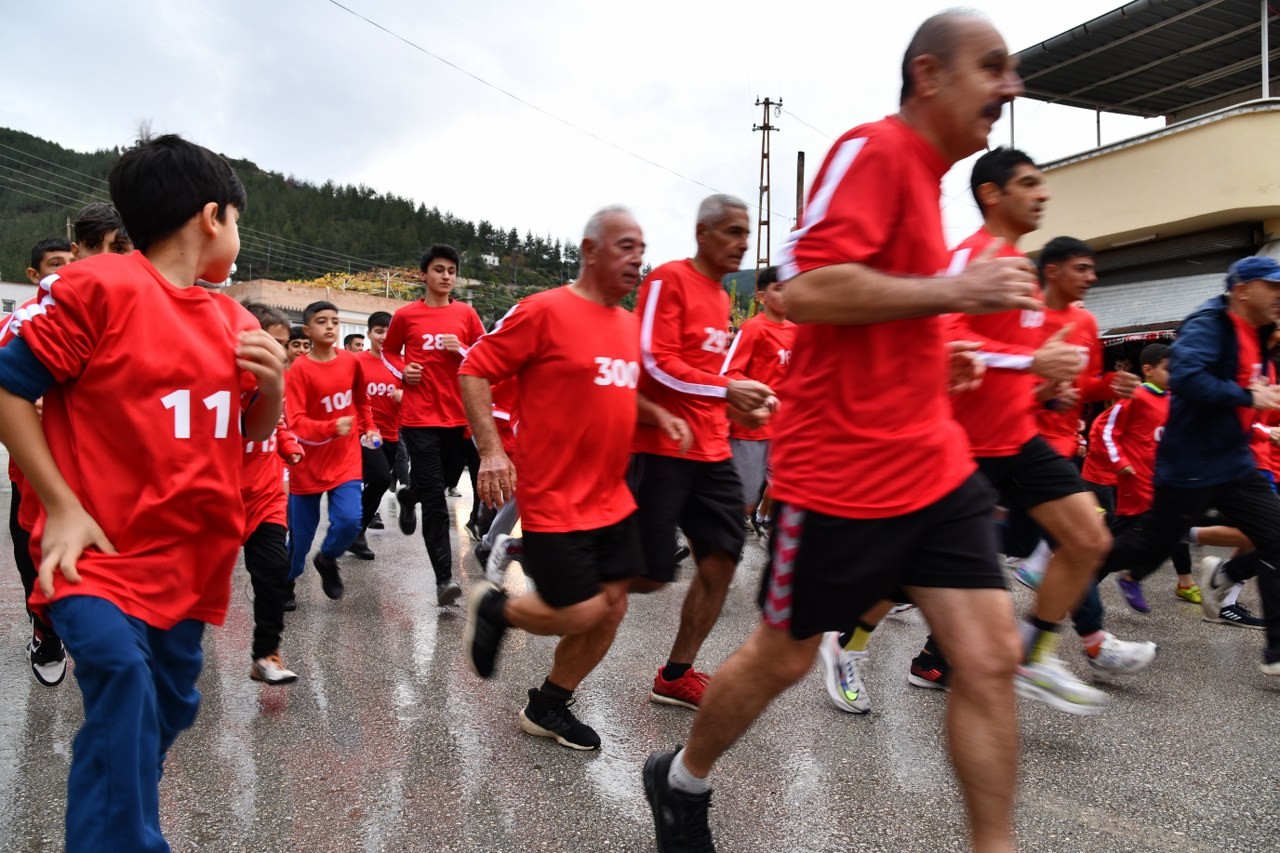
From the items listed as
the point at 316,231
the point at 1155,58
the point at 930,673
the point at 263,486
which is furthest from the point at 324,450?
the point at 316,231

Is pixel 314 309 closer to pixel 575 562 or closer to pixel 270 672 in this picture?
pixel 270 672

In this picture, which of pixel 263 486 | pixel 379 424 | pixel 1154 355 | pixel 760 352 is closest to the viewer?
pixel 263 486

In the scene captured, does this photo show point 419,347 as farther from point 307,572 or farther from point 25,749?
point 25,749

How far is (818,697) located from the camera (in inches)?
161

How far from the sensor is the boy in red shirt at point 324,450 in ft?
18.6

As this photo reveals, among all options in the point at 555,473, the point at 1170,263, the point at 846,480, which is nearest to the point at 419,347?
the point at 555,473

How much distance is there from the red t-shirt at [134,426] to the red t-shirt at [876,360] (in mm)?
1467

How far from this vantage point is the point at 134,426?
2014 mm

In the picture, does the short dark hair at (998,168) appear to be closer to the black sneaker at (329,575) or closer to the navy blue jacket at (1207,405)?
the navy blue jacket at (1207,405)

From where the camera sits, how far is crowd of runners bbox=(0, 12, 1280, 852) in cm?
201

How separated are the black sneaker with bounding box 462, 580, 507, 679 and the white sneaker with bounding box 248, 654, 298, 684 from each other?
1.19 m

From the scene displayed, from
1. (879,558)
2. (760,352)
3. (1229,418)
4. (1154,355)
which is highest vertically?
(1154,355)

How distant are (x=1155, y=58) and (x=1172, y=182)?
2.71 metres

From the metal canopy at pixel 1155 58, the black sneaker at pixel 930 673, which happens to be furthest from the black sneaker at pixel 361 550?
the metal canopy at pixel 1155 58
